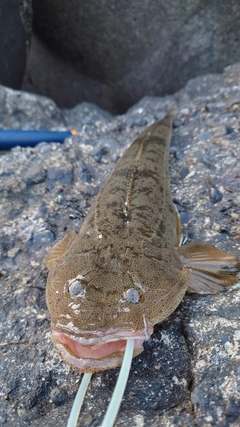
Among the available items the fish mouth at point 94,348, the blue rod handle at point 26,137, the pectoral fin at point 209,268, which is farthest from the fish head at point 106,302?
the blue rod handle at point 26,137

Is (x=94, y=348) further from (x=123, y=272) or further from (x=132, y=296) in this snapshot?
(x=123, y=272)

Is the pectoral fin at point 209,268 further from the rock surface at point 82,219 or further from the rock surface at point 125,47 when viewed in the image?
the rock surface at point 125,47

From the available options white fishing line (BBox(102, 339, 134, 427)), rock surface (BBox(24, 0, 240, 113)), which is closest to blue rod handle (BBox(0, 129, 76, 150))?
rock surface (BBox(24, 0, 240, 113))

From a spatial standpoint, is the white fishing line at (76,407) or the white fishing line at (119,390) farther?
the white fishing line at (76,407)

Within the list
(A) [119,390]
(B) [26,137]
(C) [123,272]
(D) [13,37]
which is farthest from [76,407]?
(D) [13,37]

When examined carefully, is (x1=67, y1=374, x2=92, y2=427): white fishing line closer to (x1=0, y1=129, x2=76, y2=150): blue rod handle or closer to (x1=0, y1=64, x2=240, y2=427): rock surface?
(x1=0, y1=64, x2=240, y2=427): rock surface
